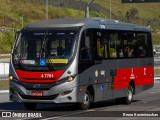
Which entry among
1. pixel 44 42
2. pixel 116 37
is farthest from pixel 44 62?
pixel 116 37

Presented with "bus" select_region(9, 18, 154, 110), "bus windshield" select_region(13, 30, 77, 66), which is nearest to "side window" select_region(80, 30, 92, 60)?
"bus" select_region(9, 18, 154, 110)

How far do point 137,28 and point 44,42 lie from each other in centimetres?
608

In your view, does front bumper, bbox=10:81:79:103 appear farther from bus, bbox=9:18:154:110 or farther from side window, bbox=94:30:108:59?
side window, bbox=94:30:108:59

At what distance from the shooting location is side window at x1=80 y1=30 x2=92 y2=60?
2003 cm

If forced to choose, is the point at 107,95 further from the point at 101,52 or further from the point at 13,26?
the point at 13,26

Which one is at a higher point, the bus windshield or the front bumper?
the bus windshield

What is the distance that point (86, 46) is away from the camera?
66.8 ft

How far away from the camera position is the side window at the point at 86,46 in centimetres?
2003

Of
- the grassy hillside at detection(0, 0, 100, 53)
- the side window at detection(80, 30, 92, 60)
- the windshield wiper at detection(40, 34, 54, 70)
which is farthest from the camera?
the grassy hillside at detection(0, 0, 100, 53)

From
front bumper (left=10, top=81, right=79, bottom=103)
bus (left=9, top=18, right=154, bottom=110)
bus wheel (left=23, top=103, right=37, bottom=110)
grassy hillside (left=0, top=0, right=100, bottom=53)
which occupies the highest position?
grassy hillside (left=0, top=0, right=100, bottom=53)

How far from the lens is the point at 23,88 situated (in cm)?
1967

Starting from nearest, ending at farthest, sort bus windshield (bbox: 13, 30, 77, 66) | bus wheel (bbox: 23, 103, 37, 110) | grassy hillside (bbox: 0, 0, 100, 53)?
bus windshield (bbox: 13, 30, 77, 66)
bus wheel (bbox: 23, 103, 37, 110)
grassy hillside (bbox: 0, 0, 100, 53)

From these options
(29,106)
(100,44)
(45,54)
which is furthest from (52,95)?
(100,44)

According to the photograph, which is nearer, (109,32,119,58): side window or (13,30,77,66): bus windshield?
(13,30,77,66): bus windshield
